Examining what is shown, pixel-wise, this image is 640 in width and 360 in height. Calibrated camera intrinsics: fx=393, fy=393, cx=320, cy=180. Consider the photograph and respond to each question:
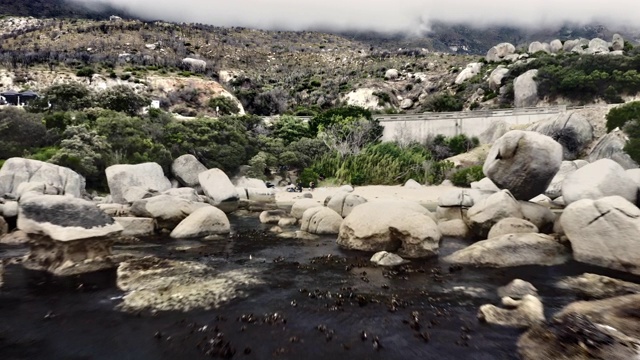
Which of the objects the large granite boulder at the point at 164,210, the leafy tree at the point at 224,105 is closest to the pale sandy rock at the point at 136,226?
the large granite boulder at the point at 164,210

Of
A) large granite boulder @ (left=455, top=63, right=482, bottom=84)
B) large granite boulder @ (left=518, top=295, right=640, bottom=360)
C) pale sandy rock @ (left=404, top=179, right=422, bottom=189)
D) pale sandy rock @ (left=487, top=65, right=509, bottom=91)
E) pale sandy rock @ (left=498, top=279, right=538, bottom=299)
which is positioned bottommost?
pale sandy rock @ (left=404, top=179, right=422, bottom=189)

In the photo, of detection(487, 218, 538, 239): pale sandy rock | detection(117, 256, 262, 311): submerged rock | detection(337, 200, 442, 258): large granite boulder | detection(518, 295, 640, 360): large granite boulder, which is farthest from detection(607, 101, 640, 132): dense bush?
detection(117, 256, 262, 311): submerged rock

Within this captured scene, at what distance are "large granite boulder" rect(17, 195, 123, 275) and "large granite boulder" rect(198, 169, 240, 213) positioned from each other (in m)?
16.7

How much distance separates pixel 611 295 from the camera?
11.3 meters

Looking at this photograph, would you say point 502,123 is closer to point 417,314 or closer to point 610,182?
point 610,182

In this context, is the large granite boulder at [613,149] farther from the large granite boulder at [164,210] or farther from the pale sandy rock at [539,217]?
the large granite boulder at [164,210]

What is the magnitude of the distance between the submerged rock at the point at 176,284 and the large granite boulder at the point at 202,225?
14.5 ft

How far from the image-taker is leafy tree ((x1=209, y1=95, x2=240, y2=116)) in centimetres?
7706

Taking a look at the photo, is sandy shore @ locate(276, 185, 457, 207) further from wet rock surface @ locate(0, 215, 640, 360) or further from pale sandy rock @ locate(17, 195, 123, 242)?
pale sandy rock @ locate(17, 195, 123, 242)

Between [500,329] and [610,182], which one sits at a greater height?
[610,182]

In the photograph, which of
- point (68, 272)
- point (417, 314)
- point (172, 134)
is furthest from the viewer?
point (172, 134)

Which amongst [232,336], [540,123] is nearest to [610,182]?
[232,336]

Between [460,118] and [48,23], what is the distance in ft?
418

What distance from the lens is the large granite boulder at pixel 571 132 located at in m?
43.5
